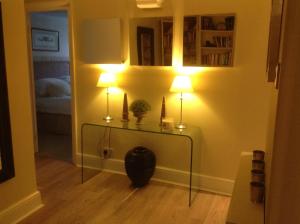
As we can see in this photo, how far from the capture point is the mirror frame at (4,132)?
2.14 meters

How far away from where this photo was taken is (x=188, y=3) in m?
2.81

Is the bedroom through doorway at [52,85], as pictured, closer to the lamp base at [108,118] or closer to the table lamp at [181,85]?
the lamp base at [108,118]

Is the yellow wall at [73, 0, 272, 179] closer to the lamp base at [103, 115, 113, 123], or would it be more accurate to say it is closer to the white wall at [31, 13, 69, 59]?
the lamp base at [103, 115, 113, 123]

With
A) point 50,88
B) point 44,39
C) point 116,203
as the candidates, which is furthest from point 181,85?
point 44,39

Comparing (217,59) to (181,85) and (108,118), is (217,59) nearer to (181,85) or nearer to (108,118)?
(181,85)

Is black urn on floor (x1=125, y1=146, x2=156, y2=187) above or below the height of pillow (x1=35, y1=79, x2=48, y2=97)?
below

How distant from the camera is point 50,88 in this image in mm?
5527

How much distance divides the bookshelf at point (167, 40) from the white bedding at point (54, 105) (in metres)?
2.49

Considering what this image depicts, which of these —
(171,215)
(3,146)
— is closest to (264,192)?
(171,215)

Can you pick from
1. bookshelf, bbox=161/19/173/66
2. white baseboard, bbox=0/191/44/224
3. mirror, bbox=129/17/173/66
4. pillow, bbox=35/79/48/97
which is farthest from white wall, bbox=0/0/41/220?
pillow, bbox=35/79/48/97

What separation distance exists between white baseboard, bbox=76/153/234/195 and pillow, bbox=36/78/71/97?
2306 millimetres

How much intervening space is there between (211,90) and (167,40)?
27.5 inches

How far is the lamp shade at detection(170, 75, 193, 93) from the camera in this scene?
278 centimetres

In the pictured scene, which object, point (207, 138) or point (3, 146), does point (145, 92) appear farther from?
point (3, 146)
